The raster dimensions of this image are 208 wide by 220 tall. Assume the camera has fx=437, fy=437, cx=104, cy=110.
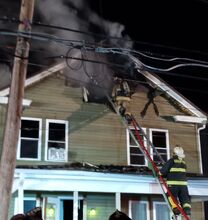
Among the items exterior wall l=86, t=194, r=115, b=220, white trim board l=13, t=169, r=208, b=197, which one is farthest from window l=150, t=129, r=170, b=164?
white trim board l=13, t=169, r=208, b=197

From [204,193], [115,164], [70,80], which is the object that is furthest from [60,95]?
[204,193]

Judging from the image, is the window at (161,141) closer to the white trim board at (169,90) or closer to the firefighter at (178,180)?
the white trim board at (169,90)

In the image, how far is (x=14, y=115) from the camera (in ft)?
25.1

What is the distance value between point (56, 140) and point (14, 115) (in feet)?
24.3

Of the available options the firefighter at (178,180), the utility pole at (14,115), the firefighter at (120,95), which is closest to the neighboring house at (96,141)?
the firefighter at (120,95)

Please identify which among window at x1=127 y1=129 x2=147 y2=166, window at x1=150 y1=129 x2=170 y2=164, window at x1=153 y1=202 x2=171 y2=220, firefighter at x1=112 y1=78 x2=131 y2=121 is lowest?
window at x1=153 y1=202 x2=171 y2=220

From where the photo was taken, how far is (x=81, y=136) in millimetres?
15219

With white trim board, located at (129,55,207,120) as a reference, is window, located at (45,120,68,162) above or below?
below

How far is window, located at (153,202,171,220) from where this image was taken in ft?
49.5

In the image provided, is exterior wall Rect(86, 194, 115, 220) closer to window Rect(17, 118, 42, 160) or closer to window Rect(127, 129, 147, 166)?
window Rect(127, 129, 147, 166)

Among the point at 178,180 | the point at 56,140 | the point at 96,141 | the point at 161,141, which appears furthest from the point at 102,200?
the point at 178,180

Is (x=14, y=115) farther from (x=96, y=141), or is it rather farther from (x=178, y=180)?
(x=96, y=141)

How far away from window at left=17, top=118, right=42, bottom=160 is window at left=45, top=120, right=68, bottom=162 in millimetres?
307

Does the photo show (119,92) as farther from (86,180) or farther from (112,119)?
(86,180)
